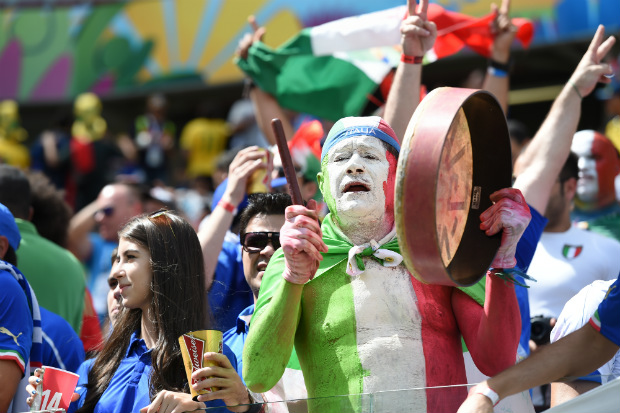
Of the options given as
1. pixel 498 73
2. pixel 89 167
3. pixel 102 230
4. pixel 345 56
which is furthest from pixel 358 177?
pixel 89 167

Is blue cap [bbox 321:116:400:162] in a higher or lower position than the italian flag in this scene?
lower

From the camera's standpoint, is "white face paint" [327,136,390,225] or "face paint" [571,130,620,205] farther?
"face paint" [571,130,620,205]

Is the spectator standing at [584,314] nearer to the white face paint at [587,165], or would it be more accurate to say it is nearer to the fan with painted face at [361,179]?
the fan with painted face at [361,179]

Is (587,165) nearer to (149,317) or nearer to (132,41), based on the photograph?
(149,317)

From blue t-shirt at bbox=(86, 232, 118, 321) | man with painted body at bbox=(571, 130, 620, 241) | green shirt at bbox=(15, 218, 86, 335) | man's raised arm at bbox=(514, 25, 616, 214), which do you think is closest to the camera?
man's raised arm at bbox=(514, 25, 616, 214)

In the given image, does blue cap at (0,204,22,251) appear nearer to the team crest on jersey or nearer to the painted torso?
the painted torso

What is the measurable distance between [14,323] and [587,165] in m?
3.58

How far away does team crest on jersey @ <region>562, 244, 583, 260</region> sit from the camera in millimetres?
4898

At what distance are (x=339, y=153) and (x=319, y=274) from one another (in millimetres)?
405

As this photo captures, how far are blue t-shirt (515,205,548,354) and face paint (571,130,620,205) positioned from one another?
5.67 ft

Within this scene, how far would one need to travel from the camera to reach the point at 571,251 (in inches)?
194

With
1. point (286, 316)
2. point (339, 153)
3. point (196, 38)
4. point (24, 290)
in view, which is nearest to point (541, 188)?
point (339, 153)

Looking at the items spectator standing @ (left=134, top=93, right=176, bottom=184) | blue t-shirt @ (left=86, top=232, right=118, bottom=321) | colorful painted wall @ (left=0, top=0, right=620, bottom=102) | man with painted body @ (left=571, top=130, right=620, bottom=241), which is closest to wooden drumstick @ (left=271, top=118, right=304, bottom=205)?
man with painted body @ (left=571, top=130, right=620, bottom=241)

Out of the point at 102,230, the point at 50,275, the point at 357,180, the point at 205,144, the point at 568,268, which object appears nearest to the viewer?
the point at 357,180
